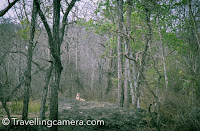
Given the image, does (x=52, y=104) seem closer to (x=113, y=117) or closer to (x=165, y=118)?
(x=113, y=117)

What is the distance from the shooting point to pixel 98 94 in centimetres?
1552

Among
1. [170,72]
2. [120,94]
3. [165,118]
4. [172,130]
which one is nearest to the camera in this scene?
[172,130]

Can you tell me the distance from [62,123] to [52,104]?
4.95ft

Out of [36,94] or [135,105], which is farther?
[36,94]

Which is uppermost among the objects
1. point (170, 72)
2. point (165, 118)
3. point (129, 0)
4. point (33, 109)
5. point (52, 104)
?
point (129, 0)

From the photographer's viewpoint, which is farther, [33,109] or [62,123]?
[33,109]

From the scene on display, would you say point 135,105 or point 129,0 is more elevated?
point 129,0

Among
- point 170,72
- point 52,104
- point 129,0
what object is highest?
point 129,0

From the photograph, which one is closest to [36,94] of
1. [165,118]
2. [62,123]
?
[62,123]

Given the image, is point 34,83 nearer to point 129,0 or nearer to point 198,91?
point 129,0

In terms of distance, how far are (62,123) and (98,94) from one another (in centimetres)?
950

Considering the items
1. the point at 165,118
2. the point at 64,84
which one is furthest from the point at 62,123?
the point at 64,84

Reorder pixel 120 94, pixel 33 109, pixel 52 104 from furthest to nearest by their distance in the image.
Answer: pixel 33 109 < pixel 120 94 < pixel 52 104

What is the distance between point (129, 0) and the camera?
9.36 metres
